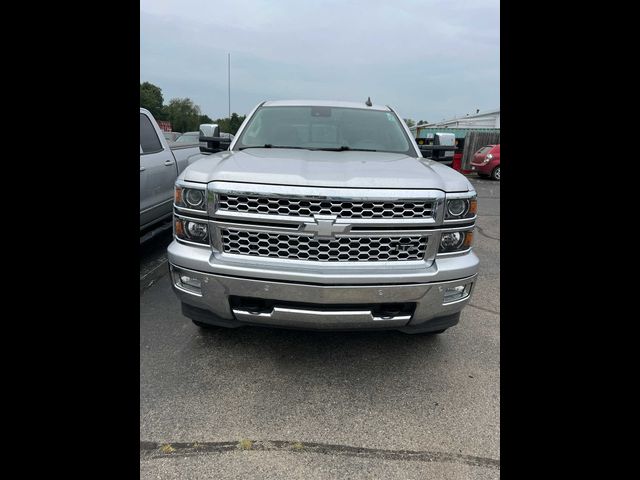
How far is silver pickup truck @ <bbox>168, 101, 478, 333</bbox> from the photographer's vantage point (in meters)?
2.14

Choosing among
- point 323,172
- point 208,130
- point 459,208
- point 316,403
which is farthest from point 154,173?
point 459,208

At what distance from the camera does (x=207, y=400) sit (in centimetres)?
232

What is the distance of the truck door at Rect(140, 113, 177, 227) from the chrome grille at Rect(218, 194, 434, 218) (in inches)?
105

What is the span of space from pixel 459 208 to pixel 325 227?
0.86m

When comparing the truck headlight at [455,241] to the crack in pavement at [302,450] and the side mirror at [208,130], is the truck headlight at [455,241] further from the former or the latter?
the side mirror at [208,130]

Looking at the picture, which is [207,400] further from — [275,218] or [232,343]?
[275,218]

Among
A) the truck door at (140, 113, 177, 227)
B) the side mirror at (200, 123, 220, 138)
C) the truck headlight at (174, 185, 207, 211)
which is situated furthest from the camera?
the truck door at (140, 113, 177, 227)

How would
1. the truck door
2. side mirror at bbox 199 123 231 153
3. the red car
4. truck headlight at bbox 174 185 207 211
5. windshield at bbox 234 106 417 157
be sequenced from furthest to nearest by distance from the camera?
the red car, the truck door, side mirror at bbox 199 123 231 153, windshield at bbox 234 106 417 157, truck headlight at bbox 174 185 207 211

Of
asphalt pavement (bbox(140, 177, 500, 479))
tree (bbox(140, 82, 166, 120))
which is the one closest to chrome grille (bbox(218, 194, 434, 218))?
asphalt pavement (bbox(140, 177, 500, 479))

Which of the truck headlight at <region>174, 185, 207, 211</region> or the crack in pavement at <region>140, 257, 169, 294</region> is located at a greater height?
the truck headlight at <region>174, 185, 207, 211</region>

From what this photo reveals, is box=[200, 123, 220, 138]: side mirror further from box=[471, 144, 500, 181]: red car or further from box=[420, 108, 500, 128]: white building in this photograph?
box=[420, 108, 500, 128]: white building

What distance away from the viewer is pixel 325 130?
358 cm

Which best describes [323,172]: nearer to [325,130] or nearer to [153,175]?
[325,130]
